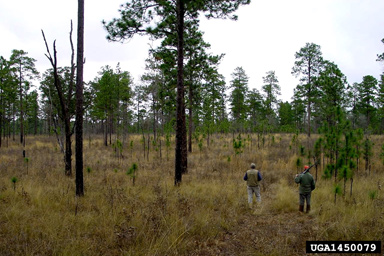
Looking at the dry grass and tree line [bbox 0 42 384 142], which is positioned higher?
tree line [bbox 0 42 384 142]

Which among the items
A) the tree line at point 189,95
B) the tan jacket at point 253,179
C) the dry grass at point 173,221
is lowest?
the dry grass at point 173,221

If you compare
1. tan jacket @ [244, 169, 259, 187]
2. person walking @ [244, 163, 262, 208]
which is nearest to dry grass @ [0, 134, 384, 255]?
person walking @ [244, 163, 262, 208]

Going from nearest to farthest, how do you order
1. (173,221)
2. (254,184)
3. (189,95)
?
1. (173,221)
2. (254,184)
3. (189,95)

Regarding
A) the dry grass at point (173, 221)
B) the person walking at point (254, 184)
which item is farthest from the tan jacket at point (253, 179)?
the dry grass at point (173, 221)

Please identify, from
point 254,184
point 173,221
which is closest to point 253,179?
point 254,184

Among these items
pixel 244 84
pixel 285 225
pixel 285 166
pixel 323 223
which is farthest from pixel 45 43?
pixel 244 84

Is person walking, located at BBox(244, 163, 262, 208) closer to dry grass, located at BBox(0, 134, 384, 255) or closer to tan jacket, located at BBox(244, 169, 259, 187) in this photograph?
tan jacket, located at BBox(244, 169, 259, 187)

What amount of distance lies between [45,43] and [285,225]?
8.14 meters

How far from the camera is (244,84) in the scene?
33.0 m

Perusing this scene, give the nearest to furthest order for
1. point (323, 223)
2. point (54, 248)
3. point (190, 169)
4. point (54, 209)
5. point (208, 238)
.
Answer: point (54, 248) → point (208, 238) → point (323, 223) → point (54, 209) → point (190, 169)

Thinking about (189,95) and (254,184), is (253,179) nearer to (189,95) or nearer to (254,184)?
(254,184)

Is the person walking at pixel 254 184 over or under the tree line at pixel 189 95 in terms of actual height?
under

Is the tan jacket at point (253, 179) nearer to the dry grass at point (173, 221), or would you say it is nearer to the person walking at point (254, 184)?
the person walking at point (254, 184)

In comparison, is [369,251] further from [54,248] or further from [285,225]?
[54,248]
